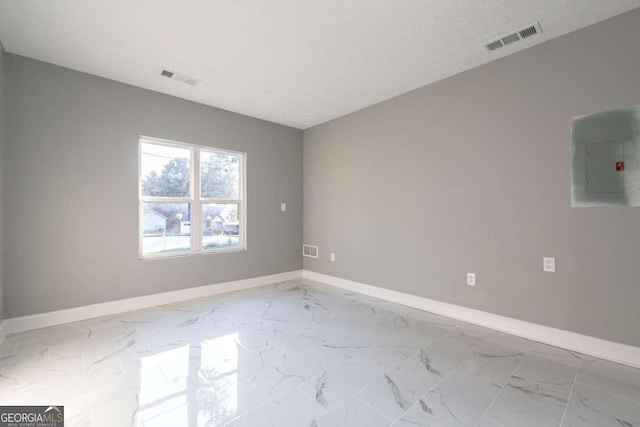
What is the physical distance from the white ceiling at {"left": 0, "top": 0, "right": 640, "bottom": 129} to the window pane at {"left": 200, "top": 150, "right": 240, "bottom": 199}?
105cm

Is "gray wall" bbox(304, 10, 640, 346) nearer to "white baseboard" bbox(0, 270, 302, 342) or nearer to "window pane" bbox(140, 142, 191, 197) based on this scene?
"white baseboard" bbox(0, 270, 302, 342)

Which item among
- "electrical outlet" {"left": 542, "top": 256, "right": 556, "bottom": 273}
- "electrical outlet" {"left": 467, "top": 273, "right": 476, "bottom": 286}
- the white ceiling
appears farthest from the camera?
"electrical outlet" {"left": 467, "top": 273, "right": 476, "bottom": 286}

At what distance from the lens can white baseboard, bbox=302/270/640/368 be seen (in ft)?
7.37

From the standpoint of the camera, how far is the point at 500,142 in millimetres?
Answer: 2871

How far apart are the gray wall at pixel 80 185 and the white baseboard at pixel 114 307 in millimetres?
67

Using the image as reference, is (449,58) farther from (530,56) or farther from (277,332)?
(277,332)

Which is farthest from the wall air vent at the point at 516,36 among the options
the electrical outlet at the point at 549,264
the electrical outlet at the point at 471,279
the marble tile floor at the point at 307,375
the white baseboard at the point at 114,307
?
the white baseboard at the point at 114,307

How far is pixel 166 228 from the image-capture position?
3.80 meters

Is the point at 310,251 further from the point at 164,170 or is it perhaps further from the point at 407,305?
the point at 164,170

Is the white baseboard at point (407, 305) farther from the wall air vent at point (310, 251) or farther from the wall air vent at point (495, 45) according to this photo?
the wall air vent at point (495, 45)

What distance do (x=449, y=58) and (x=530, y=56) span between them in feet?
2.32

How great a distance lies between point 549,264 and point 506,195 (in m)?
0.73

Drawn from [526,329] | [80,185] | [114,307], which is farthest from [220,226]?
[526,329]

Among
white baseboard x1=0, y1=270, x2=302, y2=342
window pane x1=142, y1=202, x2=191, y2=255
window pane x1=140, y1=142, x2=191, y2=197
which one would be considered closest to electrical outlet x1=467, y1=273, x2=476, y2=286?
white baseboard x1=0, y1=270, x2=302, y2=342
